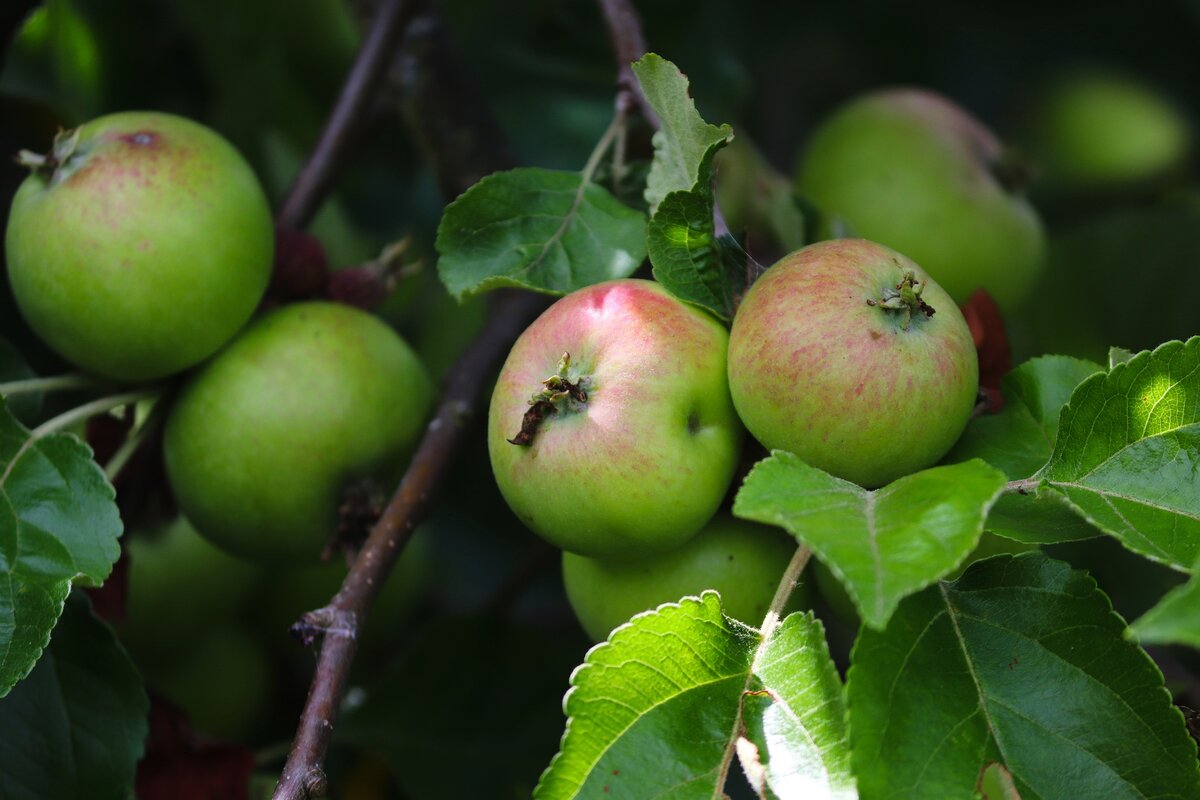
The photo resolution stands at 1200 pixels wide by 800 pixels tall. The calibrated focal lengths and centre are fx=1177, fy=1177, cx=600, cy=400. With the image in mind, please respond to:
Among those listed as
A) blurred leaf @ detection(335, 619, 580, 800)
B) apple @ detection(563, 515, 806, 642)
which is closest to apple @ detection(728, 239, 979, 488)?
apple @ detection(563, 515, 806, 642)

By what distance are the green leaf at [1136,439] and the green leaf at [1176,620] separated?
18cm

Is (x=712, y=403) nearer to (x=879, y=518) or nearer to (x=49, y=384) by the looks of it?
(x=879, y=518)

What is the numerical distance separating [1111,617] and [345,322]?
809 mm

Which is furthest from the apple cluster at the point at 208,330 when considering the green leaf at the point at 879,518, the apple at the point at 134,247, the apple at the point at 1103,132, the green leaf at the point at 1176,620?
the apple at the point at 1103,132

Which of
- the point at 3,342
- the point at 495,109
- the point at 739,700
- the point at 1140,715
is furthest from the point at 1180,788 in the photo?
the point at 495,109

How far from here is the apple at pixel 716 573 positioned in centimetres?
100

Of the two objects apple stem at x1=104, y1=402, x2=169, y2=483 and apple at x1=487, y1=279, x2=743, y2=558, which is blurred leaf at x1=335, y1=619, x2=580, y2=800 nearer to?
apple stem at x1=104, y1=402, x2=169, y2=483

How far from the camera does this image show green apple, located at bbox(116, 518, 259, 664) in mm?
1442

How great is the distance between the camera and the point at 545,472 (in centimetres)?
93

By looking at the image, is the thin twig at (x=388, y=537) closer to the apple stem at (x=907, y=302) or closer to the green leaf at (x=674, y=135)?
the green leaf at (x=674, y=135)

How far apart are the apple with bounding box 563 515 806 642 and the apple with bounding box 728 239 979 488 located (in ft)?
0.37

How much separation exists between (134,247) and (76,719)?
0.47 metres

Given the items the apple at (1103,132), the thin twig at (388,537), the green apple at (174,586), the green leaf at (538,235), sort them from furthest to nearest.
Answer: the apple at (1103,132) → the green apple at (174,586) → the green leaf at (538,235) → the thin twig at (388,537)

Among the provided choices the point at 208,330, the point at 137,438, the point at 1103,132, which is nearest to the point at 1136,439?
the point at 208,330
